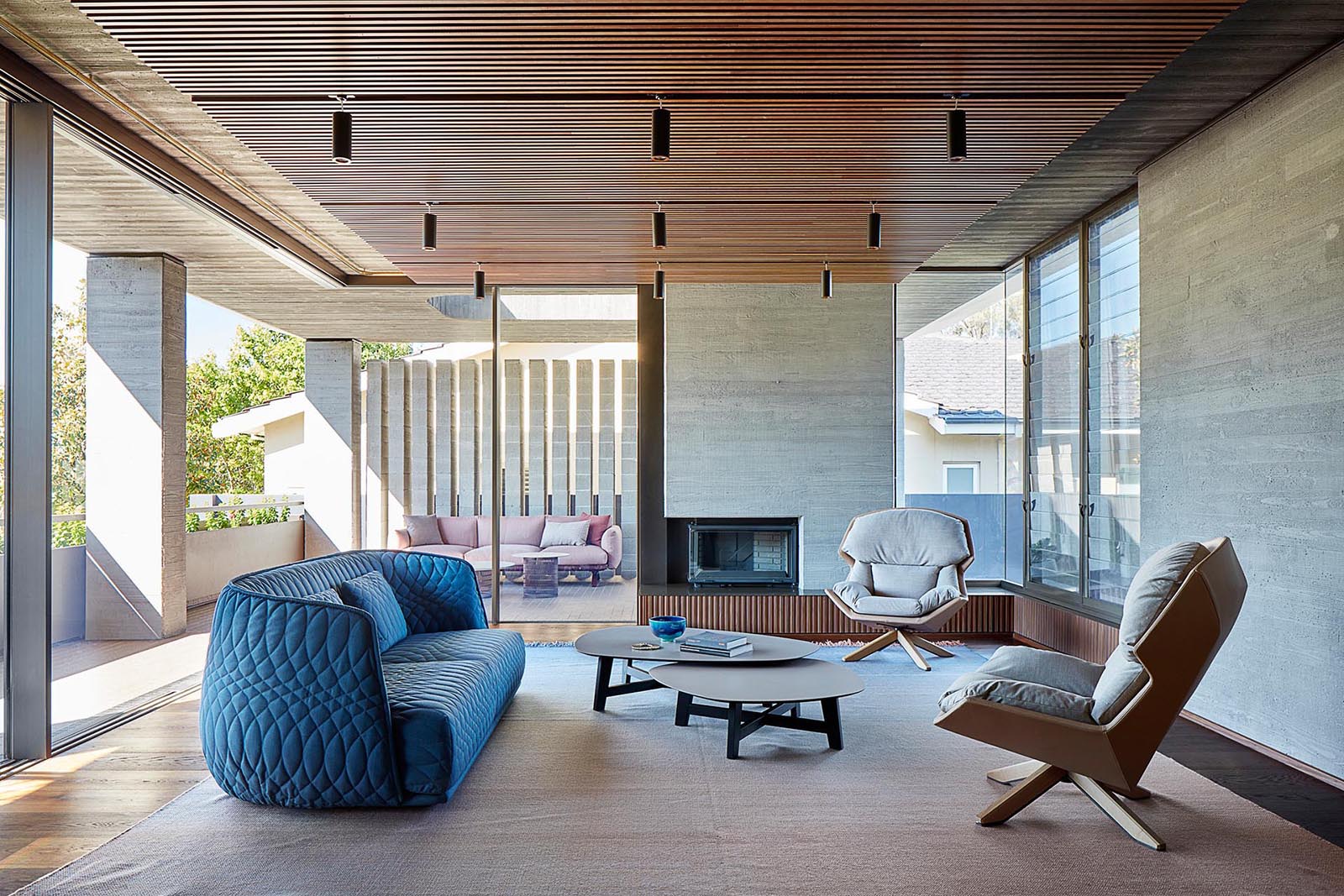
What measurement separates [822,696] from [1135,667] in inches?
48.0

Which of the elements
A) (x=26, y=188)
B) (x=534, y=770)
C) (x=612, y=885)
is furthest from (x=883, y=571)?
(x=26, y=188)

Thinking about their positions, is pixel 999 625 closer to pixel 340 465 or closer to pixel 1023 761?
pixel 1023 761

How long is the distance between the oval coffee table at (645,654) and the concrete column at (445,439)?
329 centimetres

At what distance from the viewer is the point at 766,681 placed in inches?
157

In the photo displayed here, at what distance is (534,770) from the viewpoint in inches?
143

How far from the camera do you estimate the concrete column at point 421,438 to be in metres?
8.15

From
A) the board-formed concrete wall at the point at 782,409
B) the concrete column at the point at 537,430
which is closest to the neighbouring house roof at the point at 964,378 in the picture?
the board-formed concrete wall at the point at 782,409

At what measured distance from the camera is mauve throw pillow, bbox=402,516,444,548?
7922 mm

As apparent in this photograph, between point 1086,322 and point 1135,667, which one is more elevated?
point 1086,322

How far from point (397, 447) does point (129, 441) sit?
8.05ft

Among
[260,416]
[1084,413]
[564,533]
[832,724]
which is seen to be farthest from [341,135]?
[260,416]

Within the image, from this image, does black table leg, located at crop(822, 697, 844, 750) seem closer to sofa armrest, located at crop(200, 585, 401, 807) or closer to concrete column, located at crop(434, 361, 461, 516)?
sofa armrest, located at crop(200, 585, 401, 807)

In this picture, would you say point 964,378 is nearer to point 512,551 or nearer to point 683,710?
point 512,551

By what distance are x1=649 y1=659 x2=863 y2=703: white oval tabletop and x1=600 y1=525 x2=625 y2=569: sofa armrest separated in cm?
281
